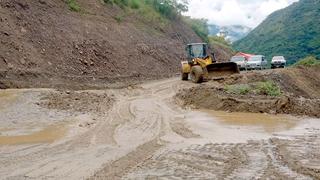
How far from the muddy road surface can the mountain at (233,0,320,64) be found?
61.8 meters

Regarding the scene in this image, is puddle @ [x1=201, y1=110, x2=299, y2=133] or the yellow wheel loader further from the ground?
the yellow wheel loader

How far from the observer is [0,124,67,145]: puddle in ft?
41.2

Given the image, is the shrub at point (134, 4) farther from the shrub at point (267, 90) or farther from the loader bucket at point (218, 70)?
the shrub at point (267, 90)

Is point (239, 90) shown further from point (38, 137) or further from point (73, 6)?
point (73, 6)

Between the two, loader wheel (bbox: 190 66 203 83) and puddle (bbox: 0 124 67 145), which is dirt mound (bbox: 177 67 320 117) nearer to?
loader wheel (bbox: 190 66 203 83)

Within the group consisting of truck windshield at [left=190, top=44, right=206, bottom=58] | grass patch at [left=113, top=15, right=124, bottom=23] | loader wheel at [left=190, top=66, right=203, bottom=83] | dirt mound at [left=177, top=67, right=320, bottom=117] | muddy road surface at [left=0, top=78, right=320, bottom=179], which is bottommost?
muddy road surface at [left=0, top=78, right=320, bottom=179]

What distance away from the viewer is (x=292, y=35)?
90.3 metres

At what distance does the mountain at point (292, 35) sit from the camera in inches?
3268

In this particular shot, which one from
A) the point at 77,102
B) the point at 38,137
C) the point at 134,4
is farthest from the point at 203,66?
the point at 134,4

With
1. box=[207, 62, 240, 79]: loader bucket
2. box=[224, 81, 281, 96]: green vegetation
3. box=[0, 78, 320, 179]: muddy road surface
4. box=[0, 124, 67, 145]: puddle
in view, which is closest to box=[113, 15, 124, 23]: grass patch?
box=[207, 62, 240, 79]: loader bucket

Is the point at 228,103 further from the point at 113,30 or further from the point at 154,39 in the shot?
the point at 154,39

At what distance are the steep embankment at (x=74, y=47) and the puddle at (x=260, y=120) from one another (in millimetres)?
13152

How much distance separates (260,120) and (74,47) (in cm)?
2116

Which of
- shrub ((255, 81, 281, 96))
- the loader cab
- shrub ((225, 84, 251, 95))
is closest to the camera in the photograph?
shrub ((255, 81, 281, 96))
